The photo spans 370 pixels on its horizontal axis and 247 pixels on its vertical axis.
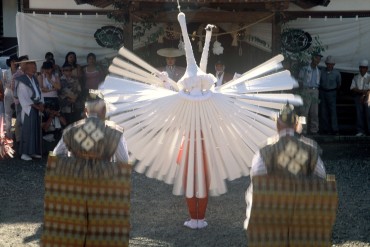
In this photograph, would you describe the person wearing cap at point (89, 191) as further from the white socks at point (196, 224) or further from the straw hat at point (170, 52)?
the straw hat at point (170, 52)

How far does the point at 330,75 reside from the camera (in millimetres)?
11508

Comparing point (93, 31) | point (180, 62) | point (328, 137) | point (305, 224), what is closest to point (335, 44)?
point (328, 137)

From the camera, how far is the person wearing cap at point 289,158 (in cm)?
457

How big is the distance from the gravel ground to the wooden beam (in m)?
2.89

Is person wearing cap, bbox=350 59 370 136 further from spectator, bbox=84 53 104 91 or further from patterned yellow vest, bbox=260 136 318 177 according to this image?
patterned yellow vest, bbox=260 136 318 177

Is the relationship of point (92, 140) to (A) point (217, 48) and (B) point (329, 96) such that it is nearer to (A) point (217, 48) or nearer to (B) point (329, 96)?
(A) point (217, 48)

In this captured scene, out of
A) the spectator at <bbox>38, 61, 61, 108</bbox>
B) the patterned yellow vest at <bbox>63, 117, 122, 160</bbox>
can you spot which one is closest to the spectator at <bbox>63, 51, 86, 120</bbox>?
the spectator at <bbox>38, 61, 61, 108</bbox>

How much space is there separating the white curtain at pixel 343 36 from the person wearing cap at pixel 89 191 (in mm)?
7781

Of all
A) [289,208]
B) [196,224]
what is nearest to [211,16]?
[196,224]

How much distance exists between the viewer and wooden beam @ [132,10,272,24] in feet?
35.8

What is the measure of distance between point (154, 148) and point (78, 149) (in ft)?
4.35

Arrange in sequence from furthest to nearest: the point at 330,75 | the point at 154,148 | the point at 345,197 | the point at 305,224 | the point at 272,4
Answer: the point at 330,75 < the point at 272,4 < the point at 345,197 < the point at 154,148 < the point at 305,224

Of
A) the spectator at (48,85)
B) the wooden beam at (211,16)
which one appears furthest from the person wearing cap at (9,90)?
the wooden beam at (211,16)

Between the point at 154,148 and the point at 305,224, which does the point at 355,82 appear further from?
the point at 305,224
